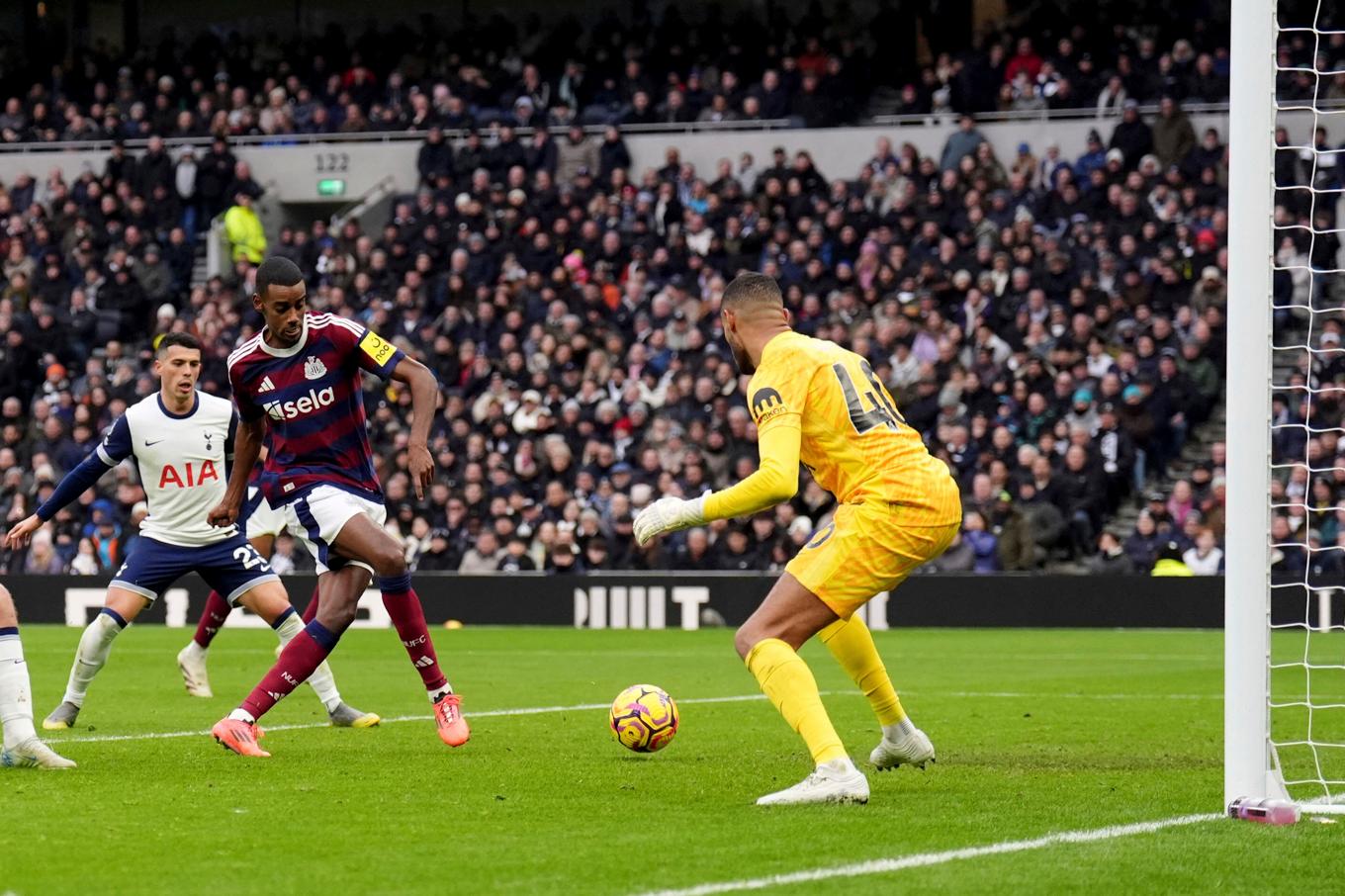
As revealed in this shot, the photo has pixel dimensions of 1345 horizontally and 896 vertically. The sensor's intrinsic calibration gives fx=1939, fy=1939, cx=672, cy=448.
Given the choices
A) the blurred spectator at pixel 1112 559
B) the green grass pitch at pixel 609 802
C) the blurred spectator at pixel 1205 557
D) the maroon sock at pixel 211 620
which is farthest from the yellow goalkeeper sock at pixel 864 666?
the blurred spectator at pixel 1112 559

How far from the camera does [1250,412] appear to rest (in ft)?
23.3

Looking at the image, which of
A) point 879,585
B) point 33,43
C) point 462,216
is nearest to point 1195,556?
point 462,216

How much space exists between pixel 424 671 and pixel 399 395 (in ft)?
54.6

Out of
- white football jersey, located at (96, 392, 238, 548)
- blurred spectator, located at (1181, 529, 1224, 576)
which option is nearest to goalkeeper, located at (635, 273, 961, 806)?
white football jersey, located at (96, 392, 238, 548)

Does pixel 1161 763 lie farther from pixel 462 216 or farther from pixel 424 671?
pixel 462 216

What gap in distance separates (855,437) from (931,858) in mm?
2102

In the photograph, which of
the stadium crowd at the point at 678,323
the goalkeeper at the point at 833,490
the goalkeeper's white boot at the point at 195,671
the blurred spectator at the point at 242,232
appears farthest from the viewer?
the blurred spectator at the point at 242,232

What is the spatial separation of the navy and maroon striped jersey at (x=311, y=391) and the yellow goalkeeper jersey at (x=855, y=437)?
2.46 meters

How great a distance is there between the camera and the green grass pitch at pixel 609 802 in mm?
5812

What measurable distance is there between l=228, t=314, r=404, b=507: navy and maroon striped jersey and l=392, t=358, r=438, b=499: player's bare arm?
0.51 ft

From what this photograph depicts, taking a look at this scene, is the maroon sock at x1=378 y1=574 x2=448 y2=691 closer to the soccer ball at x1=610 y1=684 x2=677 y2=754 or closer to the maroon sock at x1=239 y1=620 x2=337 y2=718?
the maroon sock at x1=239 y1=620 x2=337 y2=718

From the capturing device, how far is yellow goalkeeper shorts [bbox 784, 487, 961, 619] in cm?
762

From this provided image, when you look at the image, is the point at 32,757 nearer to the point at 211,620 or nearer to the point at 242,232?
the point at 211,620

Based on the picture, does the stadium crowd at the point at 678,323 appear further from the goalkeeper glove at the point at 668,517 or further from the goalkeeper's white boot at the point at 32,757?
the goalkeeper glove at the point at 668,517
